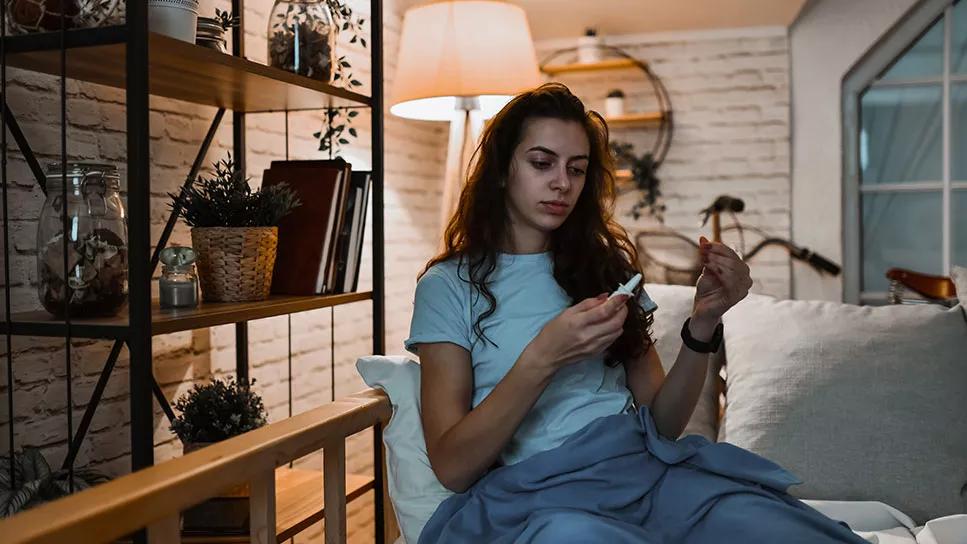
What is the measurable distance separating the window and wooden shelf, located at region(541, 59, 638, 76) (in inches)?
39.8

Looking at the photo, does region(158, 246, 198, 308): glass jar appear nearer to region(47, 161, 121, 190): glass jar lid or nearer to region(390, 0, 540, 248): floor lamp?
region(47, 161, 121, 190): glass jar lid

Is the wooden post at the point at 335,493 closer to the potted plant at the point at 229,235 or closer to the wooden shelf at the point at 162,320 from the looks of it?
the wooden shelf at the point at 162,320

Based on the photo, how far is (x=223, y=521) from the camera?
5.67ft

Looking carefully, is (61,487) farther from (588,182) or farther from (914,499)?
(914,499)

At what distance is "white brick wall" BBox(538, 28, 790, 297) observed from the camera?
411 centimetres

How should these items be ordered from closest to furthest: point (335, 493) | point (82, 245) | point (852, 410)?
point (335, 493), point (82, 245), point (852, 410)

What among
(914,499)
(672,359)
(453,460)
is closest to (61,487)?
(453,460)

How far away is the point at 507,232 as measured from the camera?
1.67m

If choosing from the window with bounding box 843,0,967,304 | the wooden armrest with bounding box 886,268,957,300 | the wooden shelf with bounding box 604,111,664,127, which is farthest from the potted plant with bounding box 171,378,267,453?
the window with bounding box 843,0,967,304

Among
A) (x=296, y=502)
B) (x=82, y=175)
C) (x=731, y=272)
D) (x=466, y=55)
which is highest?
(x=466, y=55)

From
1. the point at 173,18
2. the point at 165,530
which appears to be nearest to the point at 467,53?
the point at 173,18

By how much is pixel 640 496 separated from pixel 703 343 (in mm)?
323

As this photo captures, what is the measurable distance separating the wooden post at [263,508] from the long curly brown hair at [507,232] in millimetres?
528

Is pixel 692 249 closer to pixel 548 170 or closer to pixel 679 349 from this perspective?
pixel 679 349
